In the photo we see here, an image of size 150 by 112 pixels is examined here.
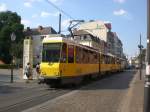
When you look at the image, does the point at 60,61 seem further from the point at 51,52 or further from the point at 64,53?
the point at 51,52

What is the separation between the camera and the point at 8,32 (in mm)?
103125

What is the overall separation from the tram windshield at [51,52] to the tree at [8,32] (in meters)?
73.6

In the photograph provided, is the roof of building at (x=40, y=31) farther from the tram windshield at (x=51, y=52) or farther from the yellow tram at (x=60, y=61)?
the tram windshield at (x=51, y=52)

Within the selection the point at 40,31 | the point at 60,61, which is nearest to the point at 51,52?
the point at 60,61

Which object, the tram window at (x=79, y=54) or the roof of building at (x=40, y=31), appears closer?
the tram window at (x=79, y=54)

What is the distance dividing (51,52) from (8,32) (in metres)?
79.1

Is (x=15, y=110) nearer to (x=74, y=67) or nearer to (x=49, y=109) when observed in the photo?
(x=49, y=109)

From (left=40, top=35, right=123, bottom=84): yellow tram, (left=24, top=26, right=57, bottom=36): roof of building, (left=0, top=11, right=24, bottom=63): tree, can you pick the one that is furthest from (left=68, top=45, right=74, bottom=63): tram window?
(left=24, top=26, right=57, bottom=36): roof of building

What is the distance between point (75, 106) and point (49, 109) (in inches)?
52.7

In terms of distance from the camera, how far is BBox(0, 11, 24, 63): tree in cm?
10219

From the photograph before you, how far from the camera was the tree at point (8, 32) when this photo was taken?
102188 millimetres

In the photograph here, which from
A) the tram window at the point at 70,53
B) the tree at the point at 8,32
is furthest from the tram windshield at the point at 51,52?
the tree at the point at 8,32

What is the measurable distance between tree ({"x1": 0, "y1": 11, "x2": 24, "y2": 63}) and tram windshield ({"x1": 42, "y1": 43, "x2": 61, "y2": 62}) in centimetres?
7359

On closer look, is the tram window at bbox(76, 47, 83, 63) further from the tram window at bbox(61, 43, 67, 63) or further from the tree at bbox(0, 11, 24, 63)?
the tree at bbox(0, 11, 24, 63)
